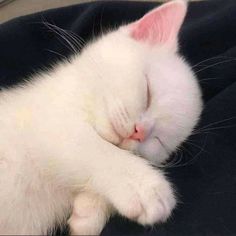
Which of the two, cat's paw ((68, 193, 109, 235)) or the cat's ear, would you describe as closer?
cat's paw ((68, 193, 109, 235))

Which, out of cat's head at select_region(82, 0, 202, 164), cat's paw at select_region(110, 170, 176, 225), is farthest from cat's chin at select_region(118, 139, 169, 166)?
cat's paw at select_region(110, 170, 176, 225)

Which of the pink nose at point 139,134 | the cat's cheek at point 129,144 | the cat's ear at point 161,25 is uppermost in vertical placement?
the cat's ear at point 161,25

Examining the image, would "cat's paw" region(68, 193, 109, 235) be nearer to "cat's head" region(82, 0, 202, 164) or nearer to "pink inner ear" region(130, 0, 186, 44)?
"cat's head" region(82, 0, 202, 164)

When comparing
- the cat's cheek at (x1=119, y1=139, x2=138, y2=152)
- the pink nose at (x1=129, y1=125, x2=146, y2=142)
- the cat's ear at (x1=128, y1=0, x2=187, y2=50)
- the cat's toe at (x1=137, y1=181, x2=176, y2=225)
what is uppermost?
the cat's ear at (x1=128, y1=0, x2=187, y2=50)

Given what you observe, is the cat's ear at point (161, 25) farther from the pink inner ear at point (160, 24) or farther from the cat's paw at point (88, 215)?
the cat's paw at point (88, 215)

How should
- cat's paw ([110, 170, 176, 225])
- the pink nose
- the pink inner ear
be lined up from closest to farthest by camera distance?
cat's paw ([110, 170, 176, 225])
the pink nose
the pink inner ear

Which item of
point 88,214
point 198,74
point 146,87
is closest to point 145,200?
point 88,214

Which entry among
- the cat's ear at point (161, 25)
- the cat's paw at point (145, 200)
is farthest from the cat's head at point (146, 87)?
the cat's paw at point (145, 200)

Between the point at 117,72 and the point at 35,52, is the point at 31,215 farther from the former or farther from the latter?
the point at 35,52
